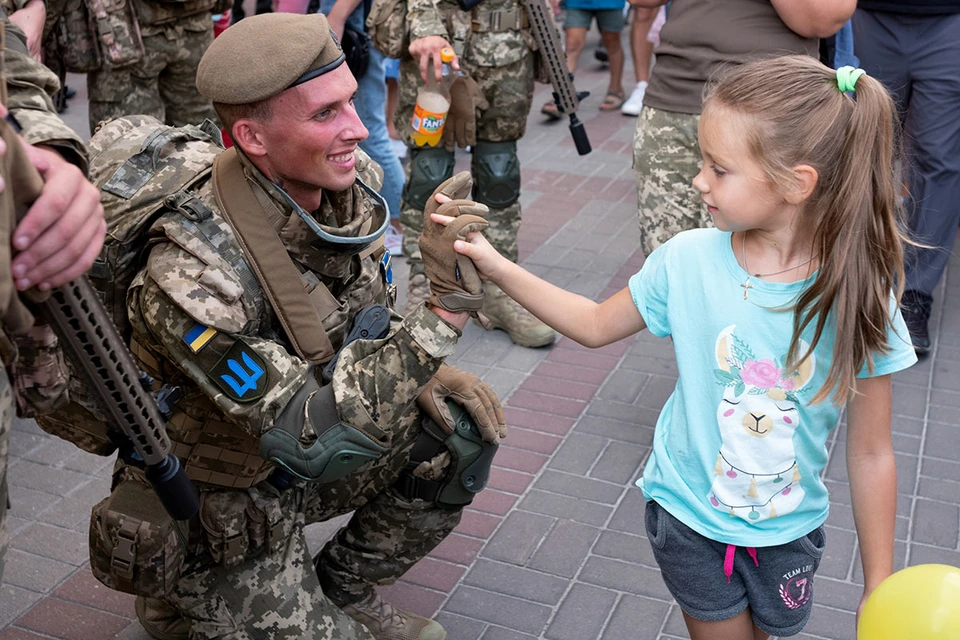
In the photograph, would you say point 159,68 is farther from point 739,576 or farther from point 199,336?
point 739,576

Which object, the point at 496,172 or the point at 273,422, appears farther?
the point at 496,172

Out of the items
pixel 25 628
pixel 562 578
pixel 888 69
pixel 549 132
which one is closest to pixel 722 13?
pixel 888 69

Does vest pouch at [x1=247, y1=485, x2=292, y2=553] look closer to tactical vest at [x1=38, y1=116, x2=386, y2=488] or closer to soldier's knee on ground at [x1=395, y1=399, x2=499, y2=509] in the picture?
tactical vest at [x1=38, y1=116, x2=386, y2=488]

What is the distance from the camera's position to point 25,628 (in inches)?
118

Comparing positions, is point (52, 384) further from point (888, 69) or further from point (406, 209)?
point (888, 69)

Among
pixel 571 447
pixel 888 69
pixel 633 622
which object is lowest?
pixel 571 447

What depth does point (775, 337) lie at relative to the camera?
2070 mm

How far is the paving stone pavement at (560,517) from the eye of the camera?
3.08m

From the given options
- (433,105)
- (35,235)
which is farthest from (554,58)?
(35,235)

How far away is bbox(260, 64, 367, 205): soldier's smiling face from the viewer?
245cm

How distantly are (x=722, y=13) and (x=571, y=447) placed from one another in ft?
5.15

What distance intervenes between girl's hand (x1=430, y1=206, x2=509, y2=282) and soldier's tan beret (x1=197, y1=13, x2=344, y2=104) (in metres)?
0.44

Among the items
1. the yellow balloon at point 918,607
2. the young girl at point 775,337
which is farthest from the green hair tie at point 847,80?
the yellow balloon at point 918,607

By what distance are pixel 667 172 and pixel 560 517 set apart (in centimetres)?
122
